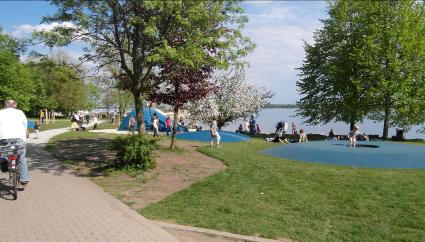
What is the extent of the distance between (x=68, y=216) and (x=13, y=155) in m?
2.07

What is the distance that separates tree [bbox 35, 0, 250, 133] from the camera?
36.0 feet

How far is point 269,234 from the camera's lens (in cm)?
704

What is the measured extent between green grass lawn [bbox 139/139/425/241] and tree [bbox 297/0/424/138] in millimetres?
18971

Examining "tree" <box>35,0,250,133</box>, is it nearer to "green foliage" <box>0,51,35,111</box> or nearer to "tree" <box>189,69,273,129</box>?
"tree" <box>189,69,273,129</box>

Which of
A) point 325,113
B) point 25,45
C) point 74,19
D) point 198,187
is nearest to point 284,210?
point 198,187

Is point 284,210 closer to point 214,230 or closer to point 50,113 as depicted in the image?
point 214,230

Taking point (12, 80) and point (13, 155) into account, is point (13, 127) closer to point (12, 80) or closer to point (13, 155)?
point (13, 155)

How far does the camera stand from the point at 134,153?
12.1m

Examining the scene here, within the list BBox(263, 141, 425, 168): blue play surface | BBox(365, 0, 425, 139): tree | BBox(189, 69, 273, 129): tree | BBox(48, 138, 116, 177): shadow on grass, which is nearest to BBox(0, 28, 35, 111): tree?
BBox(189, 69, 273, 129): tree

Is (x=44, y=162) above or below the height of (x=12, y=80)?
below

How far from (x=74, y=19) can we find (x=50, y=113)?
5637 cm

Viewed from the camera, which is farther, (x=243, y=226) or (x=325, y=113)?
(x=325, y=113)

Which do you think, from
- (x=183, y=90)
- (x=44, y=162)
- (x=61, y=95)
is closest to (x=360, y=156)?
(x=183, y=90)

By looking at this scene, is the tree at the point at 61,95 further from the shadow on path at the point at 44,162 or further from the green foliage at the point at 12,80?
the shadow on path at the point at 44,162
